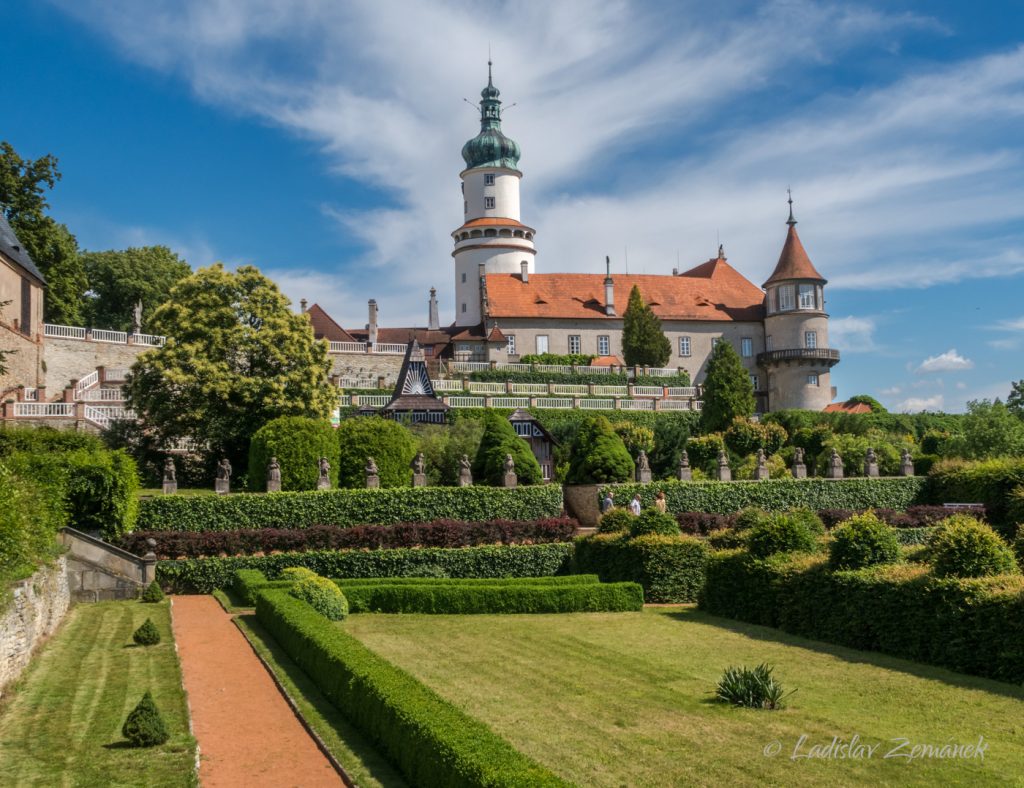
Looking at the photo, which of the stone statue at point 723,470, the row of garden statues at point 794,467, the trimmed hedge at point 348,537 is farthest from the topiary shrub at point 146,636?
the stone statue at point 723,470

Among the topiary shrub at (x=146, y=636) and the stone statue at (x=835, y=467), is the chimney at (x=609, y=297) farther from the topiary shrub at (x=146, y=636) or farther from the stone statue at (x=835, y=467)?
the topiary shrub at (x=146, y=636)

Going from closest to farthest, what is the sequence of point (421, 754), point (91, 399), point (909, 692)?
point (421, 754) → point (909, 692) → point (91, 399)

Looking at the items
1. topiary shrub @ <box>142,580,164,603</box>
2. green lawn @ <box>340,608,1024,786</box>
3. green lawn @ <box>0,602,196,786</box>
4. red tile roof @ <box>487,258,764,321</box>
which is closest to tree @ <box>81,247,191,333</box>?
red tile roof @ <box>487,258,764,321</box>

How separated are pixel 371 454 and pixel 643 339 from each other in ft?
117

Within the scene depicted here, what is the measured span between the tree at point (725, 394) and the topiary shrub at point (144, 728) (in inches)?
1828

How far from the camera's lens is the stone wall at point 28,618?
49.4 feet

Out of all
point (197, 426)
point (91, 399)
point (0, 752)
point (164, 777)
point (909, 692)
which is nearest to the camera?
point (164, 777)

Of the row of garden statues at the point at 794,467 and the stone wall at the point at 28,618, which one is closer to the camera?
the stone wall at the point at 28,618

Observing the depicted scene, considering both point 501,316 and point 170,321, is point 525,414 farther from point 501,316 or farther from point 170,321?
point 501,316

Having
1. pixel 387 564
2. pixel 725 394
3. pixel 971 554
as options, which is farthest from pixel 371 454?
pixel 725 394

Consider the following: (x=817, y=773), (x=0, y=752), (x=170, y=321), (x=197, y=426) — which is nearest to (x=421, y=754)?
(x=817, y=773)

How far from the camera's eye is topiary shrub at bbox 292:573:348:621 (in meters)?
22.5

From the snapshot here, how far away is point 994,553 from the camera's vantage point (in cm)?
1766

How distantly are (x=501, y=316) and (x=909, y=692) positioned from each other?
57.8 m
